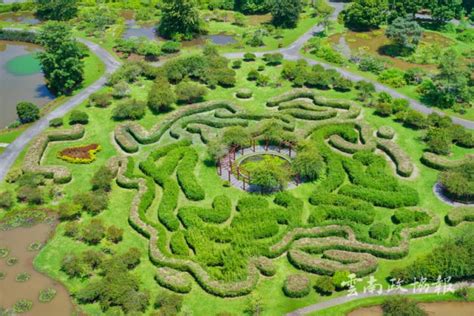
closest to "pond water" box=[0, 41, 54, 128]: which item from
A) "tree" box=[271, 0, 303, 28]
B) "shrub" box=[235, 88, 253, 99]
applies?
"shrub" box=[235, 88, 253, 99]

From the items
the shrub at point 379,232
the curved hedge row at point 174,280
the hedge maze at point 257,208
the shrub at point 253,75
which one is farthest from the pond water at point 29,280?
the shrub at point 253,75

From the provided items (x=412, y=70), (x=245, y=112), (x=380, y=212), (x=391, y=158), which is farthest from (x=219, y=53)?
(x=380, y=212)

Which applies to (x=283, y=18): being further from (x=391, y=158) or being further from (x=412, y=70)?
(x=391, y=158)

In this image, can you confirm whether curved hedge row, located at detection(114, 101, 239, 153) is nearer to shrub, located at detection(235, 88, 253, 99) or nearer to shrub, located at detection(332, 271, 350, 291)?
shrub, located at detection(235, 88, 253, 99)

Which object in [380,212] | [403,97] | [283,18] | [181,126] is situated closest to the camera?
[380,212]

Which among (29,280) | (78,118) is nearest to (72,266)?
(29,280)
